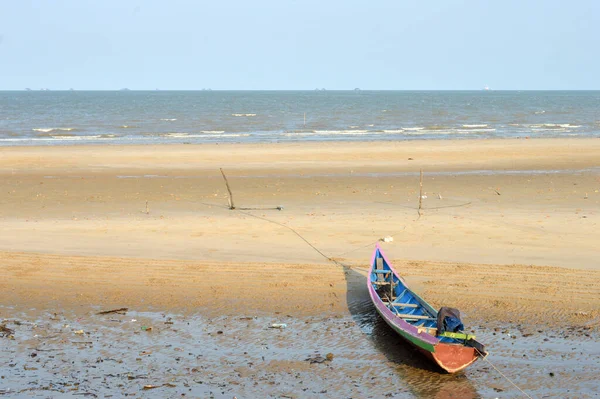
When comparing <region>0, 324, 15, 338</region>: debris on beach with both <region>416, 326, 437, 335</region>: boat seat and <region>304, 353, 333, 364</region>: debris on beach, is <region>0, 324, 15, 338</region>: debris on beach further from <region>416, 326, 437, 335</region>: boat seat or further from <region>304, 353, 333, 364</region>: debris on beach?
<region>416, 326, 437, 335</region>: boat seat

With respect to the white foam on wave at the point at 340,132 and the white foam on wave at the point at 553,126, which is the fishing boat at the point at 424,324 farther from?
the white foam on wave at the point at 553,126

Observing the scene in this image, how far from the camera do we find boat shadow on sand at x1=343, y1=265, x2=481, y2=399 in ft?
29.3

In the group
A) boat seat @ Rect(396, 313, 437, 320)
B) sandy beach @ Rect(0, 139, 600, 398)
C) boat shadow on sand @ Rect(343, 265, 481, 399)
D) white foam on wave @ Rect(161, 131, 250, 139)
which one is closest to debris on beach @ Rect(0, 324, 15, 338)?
sandy beach @ Rect(0, 139, 600, 398)

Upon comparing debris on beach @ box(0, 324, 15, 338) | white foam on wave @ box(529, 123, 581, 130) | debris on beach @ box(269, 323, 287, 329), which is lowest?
debris on beach @ box(0, 324, 15, 338)

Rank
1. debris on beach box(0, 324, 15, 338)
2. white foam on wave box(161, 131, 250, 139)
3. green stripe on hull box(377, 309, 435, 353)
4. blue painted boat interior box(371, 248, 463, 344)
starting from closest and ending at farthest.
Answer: green stripe on hull box(377, 309, 435, 353) → blue painted boat interior box(371, 248, 463, 344) → debris on beach box(0, 324, 15, 338) → white foam on wave box(161, 131, 250, 139)

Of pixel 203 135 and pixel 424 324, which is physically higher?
pixel 203 135

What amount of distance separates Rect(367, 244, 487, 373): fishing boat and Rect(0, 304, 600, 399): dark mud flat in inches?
11.7

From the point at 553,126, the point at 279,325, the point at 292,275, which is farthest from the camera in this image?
the point at 553,126

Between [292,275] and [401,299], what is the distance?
7.85ft

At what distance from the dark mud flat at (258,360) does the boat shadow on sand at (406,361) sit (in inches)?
0.5

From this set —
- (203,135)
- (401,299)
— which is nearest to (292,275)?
(401,299)

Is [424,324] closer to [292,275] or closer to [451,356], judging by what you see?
[451,356]

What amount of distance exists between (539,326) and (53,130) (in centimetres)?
4813

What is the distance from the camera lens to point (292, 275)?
1320 cm
